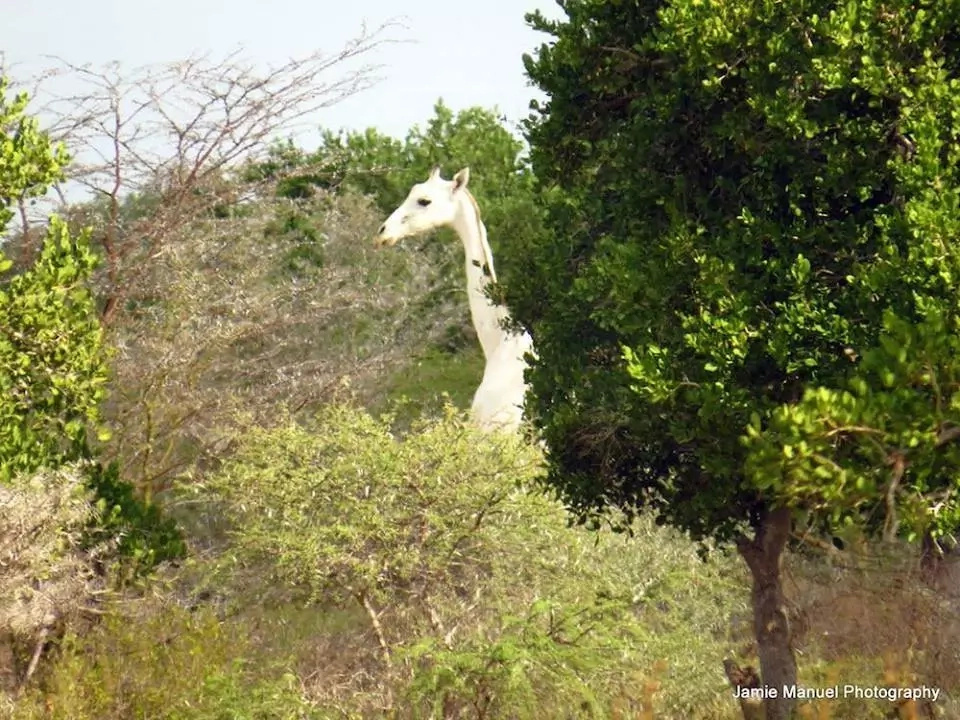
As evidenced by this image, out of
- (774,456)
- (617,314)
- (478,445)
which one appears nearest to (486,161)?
(478,445)

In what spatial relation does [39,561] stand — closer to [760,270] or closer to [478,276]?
[760,270]

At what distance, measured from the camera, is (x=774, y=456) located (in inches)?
A: 416

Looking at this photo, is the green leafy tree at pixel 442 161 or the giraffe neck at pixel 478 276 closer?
the giraffe neck at pixel 478 276

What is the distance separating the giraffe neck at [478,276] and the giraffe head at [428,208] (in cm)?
20

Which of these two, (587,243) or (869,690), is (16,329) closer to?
(587,243)

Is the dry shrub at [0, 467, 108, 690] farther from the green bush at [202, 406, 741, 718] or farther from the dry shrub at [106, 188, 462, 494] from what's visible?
the dry shrub at [106, 188, 462, 494]

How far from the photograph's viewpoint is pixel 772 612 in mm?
14547

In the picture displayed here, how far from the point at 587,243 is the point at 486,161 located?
26132 millimetres

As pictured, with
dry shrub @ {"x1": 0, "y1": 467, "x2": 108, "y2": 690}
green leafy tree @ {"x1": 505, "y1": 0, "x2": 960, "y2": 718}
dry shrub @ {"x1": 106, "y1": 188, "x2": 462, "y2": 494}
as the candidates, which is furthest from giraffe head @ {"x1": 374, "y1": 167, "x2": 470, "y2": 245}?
dry shrub @ {"x1": 0, "y1": 467, "x2": 108, "y2": 690}

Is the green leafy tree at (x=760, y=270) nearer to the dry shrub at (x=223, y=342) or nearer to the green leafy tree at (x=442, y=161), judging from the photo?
the dry shrub at (x=223, y=342)

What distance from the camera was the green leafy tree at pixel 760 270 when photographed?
10734 mm

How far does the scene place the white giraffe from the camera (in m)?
20.4

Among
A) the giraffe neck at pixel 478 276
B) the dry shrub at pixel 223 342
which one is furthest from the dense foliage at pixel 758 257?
the giraffe neck at pixel 478 276

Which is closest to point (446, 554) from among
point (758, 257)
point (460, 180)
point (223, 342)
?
point (758, 257)
